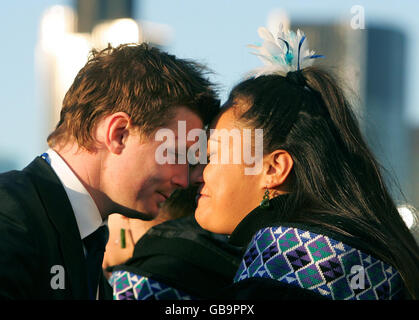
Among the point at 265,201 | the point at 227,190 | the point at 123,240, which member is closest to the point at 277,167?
the point at 265,201

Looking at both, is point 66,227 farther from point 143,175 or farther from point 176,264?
point 176,264

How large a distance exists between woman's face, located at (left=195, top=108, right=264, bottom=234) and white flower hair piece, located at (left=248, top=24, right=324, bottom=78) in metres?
0.34

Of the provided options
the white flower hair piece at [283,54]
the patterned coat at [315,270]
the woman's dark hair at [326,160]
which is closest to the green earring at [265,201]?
the woman's dark hair at [326,160]

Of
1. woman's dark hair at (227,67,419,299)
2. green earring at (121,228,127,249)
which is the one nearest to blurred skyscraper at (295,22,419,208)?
green earring at (121,228,127,249)

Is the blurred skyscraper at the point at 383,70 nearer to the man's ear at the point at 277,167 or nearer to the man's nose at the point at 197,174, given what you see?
the man's nose at the point at 197,174

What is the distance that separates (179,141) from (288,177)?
679 mm

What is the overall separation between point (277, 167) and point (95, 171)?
35.8 inches

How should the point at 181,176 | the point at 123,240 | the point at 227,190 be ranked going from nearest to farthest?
the point at 227,190, the point at 181,176, the point at 123,240

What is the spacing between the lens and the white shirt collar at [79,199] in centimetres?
335

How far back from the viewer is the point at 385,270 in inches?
118

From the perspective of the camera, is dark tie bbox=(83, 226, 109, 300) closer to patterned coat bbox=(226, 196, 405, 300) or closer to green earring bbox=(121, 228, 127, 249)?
patterned coat bbox=(226, 196, 405, 300)

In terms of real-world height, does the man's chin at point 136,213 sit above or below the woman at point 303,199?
below

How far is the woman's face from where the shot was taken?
3.58m

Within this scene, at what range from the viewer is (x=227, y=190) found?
3.60 m
